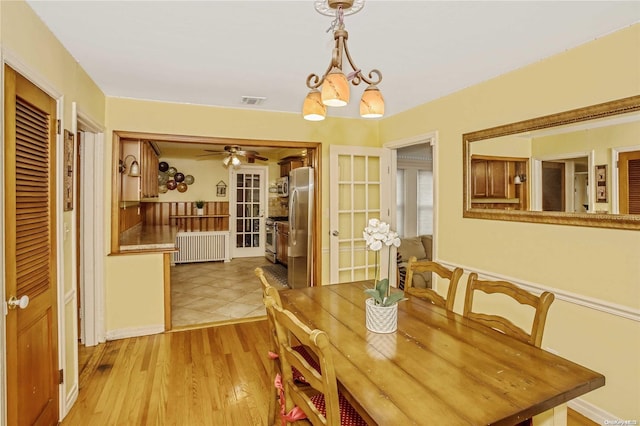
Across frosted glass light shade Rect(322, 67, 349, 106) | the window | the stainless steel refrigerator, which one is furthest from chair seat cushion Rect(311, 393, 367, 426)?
the window

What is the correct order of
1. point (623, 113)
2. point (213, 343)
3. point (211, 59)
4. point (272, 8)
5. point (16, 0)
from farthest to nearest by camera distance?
1. point (213, 343)
2. point (211, 59)
3. point (623, 113)
4. point (272, 8)
5. point (16, 0)

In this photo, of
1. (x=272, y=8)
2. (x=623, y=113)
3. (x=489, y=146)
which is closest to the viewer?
(x=272, y=8)

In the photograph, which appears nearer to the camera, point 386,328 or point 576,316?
point 386,328

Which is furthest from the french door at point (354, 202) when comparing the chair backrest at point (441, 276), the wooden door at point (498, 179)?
the chair backrest at point (441, 276)

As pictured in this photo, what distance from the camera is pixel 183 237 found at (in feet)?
22.6

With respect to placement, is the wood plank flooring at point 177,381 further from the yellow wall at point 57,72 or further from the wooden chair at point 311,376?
the wooden chair at point 311,376

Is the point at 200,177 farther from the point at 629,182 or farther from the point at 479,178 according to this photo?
the point at 629,182

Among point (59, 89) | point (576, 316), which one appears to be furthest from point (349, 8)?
point (576, 316)

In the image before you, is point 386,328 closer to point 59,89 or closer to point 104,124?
point 59,89

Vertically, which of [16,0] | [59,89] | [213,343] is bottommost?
[213,343]

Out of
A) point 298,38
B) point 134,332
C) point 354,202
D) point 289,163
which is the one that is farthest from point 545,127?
point 289,163

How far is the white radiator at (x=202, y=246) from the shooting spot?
6898mm

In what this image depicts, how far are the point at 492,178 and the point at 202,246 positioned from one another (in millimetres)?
5857

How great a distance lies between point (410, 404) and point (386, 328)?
0.55 metres
